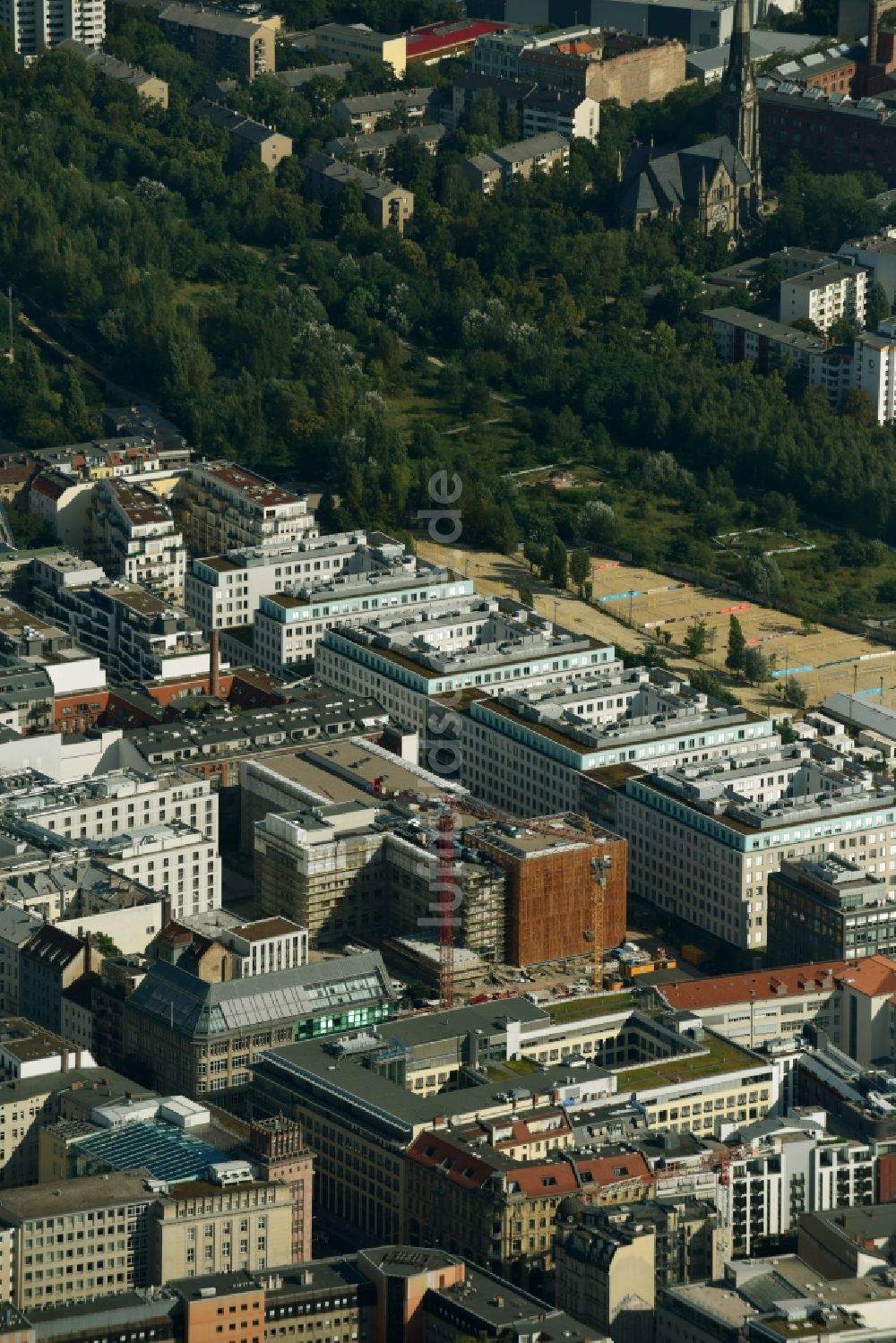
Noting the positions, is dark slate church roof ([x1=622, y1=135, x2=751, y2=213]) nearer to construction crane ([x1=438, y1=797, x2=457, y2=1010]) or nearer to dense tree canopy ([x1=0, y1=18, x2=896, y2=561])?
dense tree canopy ([x1=0, y1=18, x2=896, y2=561])

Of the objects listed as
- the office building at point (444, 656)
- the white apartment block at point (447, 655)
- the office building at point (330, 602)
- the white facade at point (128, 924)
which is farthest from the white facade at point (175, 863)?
the office building at point (330, 602)

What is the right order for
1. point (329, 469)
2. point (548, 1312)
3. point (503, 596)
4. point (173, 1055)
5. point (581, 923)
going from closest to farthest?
point (548, 1312), point (173, 1055), point (581, 923), point (503, 596), point (329, 469)

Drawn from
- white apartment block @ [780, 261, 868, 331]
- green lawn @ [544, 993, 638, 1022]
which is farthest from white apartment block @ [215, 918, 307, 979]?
white apartment block @ [780, 261, 868, 331]

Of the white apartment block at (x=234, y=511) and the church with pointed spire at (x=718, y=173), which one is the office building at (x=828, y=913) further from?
the church with pointed spire at (x=718, y=173)

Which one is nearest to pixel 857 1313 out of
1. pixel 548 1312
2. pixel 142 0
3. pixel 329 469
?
pixel 548 1312

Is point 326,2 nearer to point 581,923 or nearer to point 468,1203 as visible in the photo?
point 581,923
